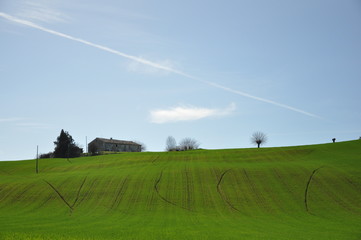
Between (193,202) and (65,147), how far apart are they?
3658 inches

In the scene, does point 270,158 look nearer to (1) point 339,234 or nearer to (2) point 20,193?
(1) point 339,234

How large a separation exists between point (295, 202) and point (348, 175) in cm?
1285

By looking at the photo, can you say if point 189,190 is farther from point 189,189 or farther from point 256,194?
point 256,194

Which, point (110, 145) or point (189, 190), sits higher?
point (110, 145)

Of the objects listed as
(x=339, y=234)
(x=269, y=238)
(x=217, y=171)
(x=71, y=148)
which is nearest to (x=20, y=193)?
(x=217, y=171)

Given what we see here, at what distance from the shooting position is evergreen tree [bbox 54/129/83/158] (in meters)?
118

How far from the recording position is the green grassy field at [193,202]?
26250 mm

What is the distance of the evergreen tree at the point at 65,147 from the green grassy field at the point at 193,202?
6091cm

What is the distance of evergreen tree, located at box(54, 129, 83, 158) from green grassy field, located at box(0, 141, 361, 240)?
200 feet

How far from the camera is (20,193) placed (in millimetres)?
43938

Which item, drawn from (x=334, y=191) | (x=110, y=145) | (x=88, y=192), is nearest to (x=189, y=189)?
(x=88, y=192)

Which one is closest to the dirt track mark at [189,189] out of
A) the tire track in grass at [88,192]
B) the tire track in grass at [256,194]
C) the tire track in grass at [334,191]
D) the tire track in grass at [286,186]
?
the tire track in grass at [256,194]

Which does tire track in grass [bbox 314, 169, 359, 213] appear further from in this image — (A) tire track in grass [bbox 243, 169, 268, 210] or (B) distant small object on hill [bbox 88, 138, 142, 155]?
(B) distant small object on hill [bbox 88, 138, 142, 155]

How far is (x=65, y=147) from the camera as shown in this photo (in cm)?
12075
